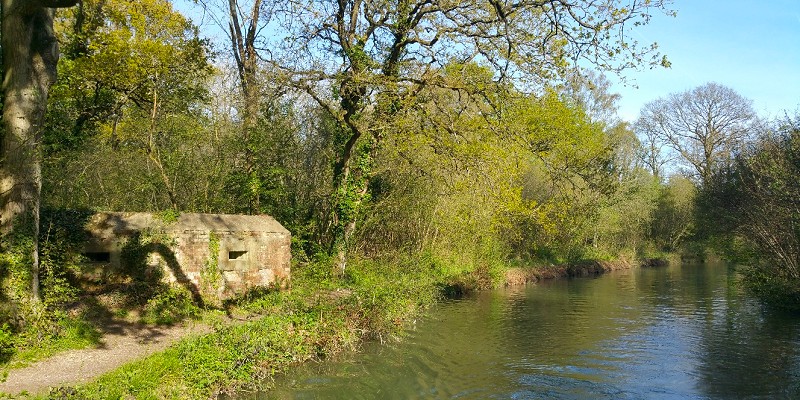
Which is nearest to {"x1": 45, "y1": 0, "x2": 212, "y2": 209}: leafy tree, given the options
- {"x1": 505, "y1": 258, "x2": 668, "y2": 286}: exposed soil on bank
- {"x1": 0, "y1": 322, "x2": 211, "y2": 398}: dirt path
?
{"x1": 0, "y1": 322, "x2": 211, "y2": 398}: dirt path

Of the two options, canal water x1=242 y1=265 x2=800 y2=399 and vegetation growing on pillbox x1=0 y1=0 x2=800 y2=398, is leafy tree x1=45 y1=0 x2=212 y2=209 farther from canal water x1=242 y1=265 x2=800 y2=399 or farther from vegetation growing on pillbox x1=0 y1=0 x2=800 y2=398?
canal water x1=242 y1=265 x2=800 y2=399

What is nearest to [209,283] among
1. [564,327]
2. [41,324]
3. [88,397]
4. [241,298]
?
[241,298]

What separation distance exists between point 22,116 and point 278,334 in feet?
17.6

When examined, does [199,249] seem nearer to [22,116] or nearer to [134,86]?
[22,116]

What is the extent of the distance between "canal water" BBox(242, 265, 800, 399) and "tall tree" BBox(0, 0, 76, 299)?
4.73m

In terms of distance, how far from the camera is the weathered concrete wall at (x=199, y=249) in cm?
1084

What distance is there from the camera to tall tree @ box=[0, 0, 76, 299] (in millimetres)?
8812

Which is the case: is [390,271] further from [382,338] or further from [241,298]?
[241,298]

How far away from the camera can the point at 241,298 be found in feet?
39.1

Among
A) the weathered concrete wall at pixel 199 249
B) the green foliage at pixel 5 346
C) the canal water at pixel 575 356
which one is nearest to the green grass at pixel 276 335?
the canal water at pixel 575 356

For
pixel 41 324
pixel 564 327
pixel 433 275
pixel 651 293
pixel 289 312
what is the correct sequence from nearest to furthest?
pixel 41 324 < pixel 289 312 < pixel 564 327 < pixel 433 275 < pixel 651 293

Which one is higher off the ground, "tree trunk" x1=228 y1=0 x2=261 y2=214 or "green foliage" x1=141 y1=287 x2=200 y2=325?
"tree trunk" x1=228 y1=0 x2=261 y2=214

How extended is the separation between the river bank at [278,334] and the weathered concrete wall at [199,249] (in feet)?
1.88

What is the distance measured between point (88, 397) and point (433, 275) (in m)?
13.4
